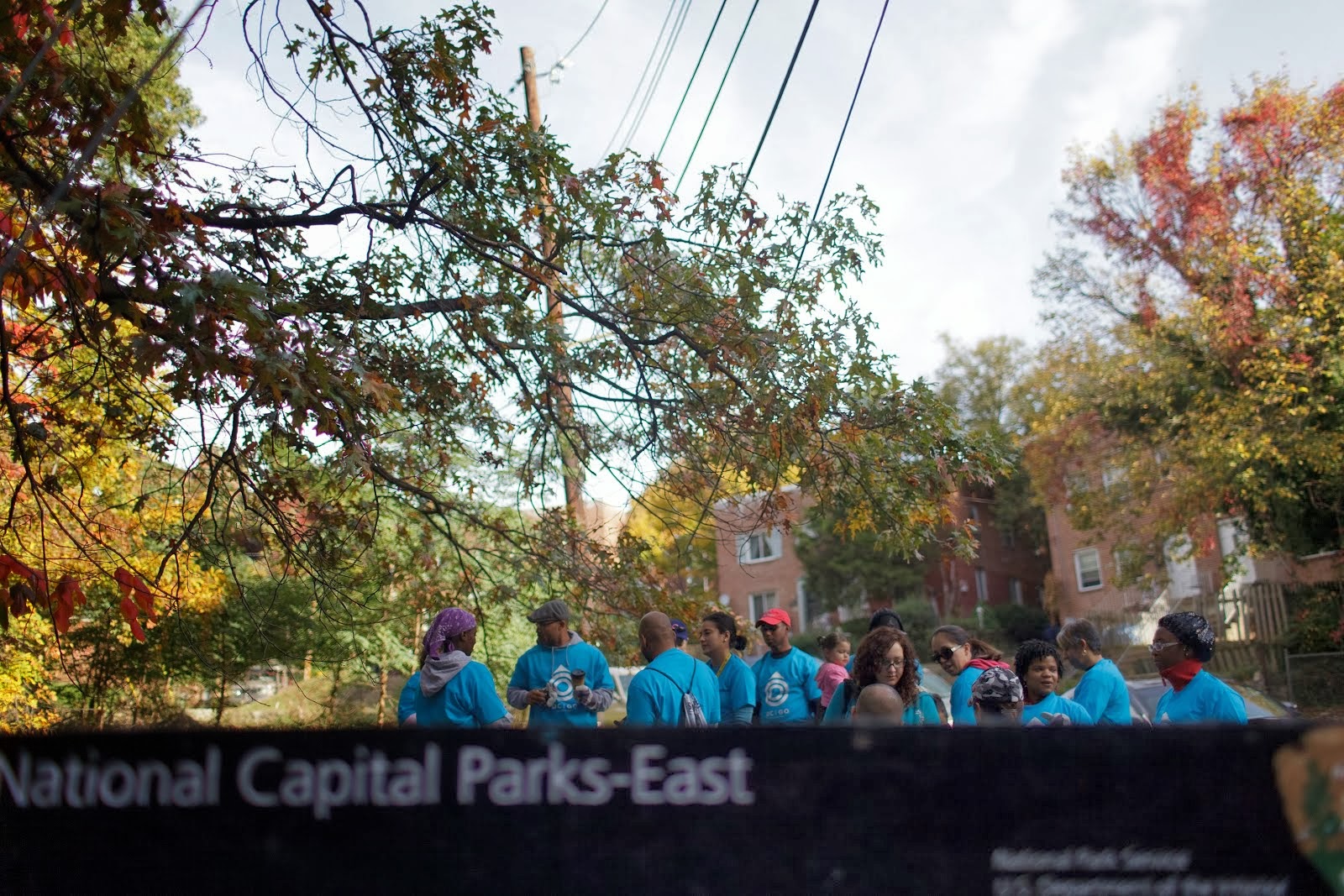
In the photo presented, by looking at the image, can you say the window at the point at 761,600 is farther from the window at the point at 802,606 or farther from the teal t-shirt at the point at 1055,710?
the teal t-shirt at the point at 1055,710

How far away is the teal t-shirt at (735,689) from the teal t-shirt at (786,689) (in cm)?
22

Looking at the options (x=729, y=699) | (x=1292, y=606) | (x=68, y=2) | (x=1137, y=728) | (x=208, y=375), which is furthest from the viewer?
(x=1292, y=606)

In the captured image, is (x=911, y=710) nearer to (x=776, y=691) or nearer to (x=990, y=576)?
(x=776, y=691)

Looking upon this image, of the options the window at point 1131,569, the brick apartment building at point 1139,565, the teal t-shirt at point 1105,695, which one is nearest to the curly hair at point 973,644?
the teal t-shirt at point 1105,695

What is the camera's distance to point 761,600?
1613 inches

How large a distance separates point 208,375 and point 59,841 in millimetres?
3607

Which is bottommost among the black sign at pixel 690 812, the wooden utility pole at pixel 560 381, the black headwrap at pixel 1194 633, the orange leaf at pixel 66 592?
the black sign at pixel 690 812

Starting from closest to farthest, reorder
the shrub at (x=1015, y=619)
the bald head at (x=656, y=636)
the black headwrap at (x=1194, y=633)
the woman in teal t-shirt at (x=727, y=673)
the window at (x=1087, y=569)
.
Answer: the black headwrap at (x=1194, y=633)
the bald head at (x=656, y=636)
the woman in teal t-shirt at (x=727, y=673)
the shrub at (x=1015, y=619)
the window at (x=1087, y=569)

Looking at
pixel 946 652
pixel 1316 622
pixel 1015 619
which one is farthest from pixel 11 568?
pixel 1015 619

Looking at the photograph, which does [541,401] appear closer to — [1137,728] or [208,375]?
[208,375]

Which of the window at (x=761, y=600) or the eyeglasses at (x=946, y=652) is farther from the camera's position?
the window at (x=761, y=600)

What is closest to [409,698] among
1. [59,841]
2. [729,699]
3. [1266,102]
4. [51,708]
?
[729,699]

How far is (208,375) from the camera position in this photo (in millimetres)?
5855

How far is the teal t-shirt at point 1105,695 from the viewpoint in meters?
5.74
